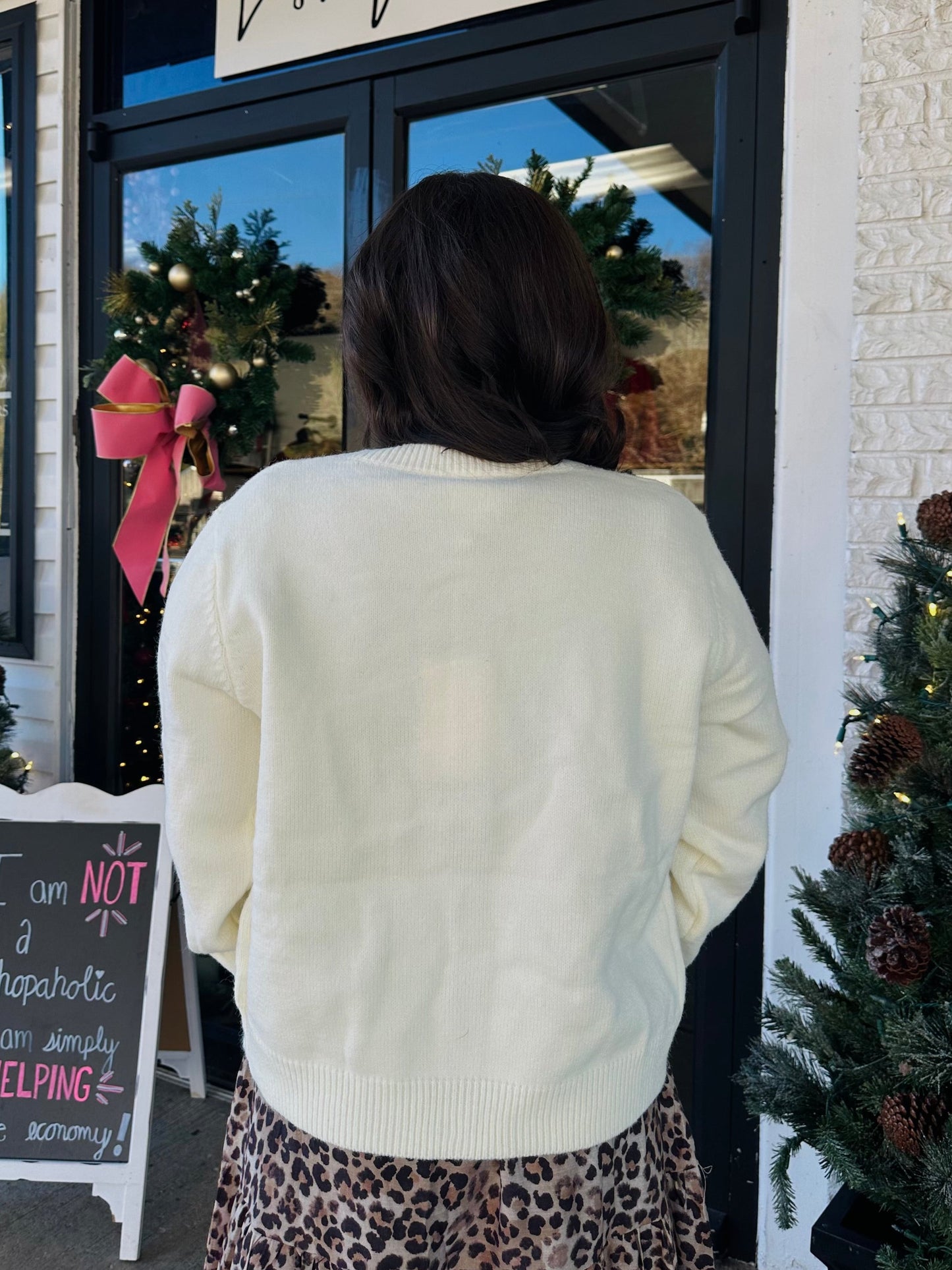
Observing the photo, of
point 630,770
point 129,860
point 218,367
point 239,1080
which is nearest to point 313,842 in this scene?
point 630,770

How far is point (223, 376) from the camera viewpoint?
9.01 ft

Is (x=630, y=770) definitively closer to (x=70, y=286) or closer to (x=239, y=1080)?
(x=239, y=1080)

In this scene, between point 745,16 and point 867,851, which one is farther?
point 745,16

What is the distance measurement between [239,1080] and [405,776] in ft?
1.94

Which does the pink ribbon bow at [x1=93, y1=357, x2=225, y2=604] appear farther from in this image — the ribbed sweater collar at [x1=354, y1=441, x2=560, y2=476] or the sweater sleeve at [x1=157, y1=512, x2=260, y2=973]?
the ribbed sweater collar at [x1=354, y1=441, x2=560, y2=476]

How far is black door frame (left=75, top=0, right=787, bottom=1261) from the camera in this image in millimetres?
2172

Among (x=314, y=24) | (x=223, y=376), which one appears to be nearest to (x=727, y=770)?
(x=223, y=376)

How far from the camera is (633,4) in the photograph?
2273mm

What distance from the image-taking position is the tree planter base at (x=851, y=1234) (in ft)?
5.18

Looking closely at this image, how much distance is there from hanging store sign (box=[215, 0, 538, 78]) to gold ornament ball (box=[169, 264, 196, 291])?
550 millimetres

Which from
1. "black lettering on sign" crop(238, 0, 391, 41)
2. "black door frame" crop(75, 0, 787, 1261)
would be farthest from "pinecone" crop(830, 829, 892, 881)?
"black lettering on sign" crop(238, 0, 391, 41)

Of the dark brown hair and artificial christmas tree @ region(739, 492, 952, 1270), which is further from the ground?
the dark brown hair

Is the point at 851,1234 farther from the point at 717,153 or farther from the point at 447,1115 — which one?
the point at 717,153

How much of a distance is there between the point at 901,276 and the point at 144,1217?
2.68m
